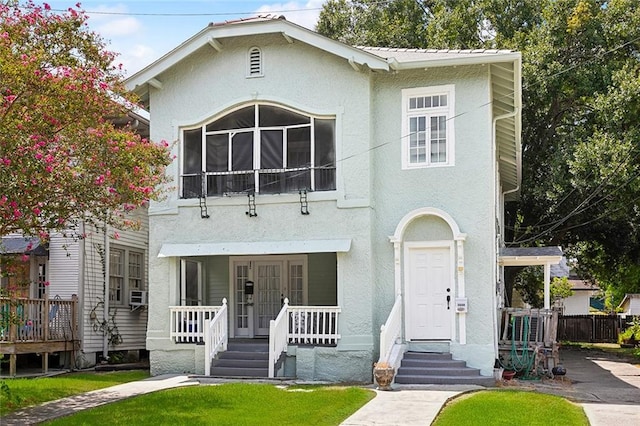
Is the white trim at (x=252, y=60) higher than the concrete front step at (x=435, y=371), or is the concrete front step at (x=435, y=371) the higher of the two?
the white trim at (x=252, y=60)

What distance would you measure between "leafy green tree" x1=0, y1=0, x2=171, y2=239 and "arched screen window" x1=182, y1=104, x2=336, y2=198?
15.8ft

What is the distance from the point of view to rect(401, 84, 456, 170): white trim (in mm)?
17312

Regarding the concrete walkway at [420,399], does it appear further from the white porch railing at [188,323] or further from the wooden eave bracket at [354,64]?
the wooden eave bracket at [354,64]

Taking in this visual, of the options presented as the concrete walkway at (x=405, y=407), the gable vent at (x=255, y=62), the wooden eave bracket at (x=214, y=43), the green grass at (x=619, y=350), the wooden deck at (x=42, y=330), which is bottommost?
the green grass at (x=619, y=350)

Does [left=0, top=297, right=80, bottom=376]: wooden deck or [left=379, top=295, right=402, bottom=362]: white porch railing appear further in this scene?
[left=0, top=297, right=80, bottom=376]: wooden deck

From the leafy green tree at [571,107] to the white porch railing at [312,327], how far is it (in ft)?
35.9

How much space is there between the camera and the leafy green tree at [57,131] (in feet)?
38.5

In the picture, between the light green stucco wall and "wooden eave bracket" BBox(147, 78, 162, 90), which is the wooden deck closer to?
the light green stucco wall

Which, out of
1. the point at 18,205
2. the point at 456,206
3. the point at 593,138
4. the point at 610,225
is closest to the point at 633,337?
the point at 610,225

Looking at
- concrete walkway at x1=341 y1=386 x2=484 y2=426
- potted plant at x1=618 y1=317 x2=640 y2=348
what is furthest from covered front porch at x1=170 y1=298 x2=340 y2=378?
potted plant at x1=618 y1=317 x2=640 y2=348

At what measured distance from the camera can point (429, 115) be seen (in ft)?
57.7

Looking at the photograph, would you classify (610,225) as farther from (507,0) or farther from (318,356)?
(318,356)

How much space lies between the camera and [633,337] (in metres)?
32.1

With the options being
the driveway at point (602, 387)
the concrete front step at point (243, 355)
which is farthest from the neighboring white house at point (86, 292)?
the driveway at point (602, 387)
